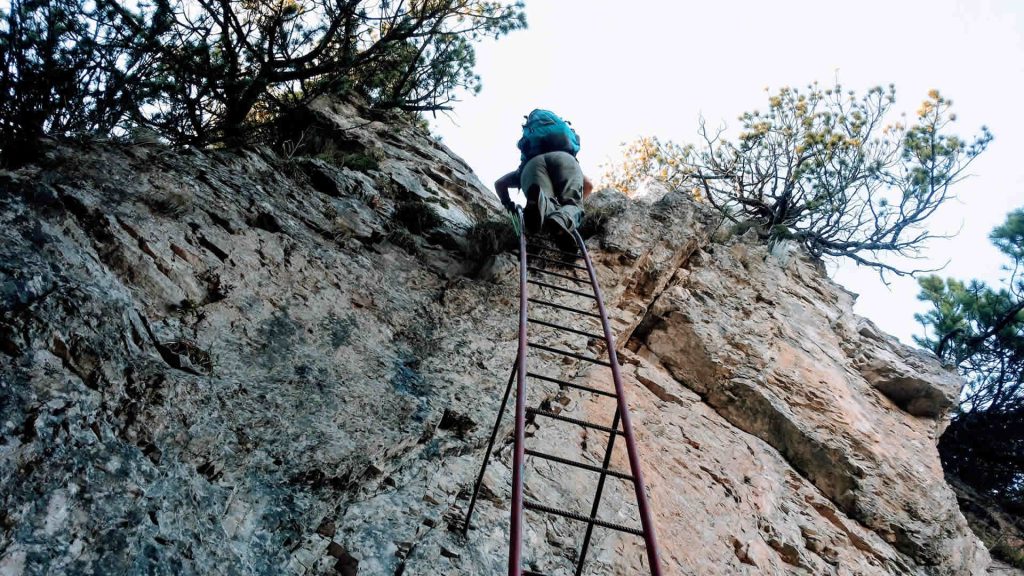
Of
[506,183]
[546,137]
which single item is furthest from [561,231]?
[546,137]

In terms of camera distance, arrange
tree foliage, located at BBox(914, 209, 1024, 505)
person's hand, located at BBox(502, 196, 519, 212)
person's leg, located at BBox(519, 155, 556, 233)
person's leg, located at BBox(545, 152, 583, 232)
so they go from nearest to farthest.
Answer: person's leg, located at BBox(519, 155, 556, 233) < person's leg, located at BBox(545, 152, 583, 232) < person's hand, located at BBox(502, 196, 519, 212) < tree foliage, located at BBox(914, 209, 1024, 505)

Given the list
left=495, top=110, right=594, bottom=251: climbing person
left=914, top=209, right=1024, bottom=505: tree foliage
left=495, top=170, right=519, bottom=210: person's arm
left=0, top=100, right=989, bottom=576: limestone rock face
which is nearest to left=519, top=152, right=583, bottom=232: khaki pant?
left=495, top=110, right=594, bottom=251: climbing person

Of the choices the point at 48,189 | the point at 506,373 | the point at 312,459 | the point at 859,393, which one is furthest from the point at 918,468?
the point at 48,189

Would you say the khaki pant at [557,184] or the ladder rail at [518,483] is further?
the khaki pant at [557,184]

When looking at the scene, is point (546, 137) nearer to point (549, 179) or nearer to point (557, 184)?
point (549, 179)

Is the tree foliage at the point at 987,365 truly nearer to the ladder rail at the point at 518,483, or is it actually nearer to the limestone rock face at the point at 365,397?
the limestone rock face at the point at 365,397

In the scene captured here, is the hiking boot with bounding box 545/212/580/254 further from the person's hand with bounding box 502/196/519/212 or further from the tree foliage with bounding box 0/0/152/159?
the tree foliage with bounding box 0/0/152/159

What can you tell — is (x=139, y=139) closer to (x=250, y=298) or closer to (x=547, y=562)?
(x=250, y=298)

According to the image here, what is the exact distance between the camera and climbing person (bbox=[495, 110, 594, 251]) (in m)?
6.13

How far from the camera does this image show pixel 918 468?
5465 mm

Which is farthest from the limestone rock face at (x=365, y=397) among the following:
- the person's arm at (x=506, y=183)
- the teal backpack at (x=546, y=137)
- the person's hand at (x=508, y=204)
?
the teal backpack at (x=546, y=137)

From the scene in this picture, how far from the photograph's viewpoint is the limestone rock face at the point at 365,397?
2438 millimetres

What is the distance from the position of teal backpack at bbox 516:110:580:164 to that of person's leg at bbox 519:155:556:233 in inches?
13.0

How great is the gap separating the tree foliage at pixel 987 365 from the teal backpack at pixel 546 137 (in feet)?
24.6
